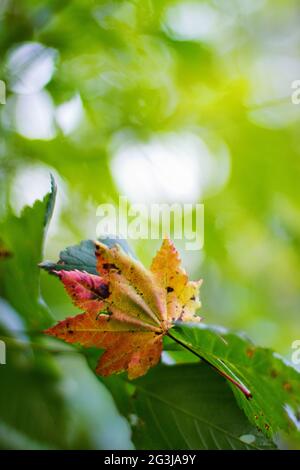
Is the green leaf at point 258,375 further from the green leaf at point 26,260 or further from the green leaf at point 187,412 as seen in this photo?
the green leaf at point 26,260

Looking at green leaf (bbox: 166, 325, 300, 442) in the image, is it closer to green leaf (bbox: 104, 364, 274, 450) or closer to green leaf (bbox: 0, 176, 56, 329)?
green leaf (bbox: 104, 364, 274, 450)

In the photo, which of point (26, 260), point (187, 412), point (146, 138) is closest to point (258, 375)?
point (187, 412)

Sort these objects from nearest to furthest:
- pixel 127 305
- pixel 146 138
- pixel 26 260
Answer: pixel 127 305 → pixel 26 260 → pixel 146 138

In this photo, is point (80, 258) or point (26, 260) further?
point (26, 260)

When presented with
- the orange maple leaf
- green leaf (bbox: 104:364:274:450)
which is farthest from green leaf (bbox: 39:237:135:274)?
green leaf (bbox: 104:364:274:450)

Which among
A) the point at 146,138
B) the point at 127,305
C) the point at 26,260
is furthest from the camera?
the point at 146,138

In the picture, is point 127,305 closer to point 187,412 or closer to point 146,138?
point 187,412
